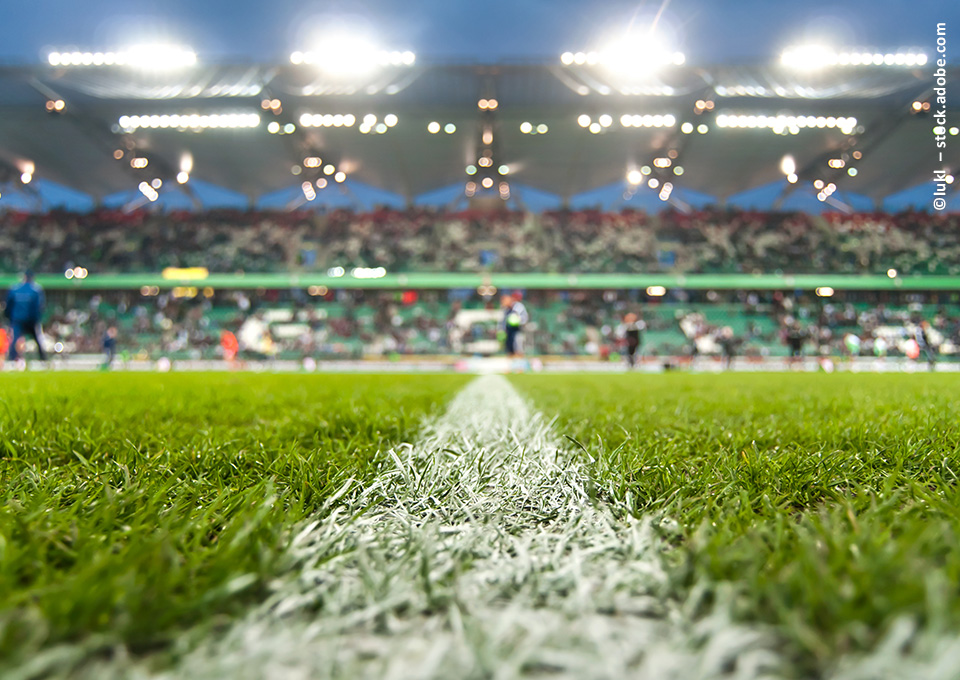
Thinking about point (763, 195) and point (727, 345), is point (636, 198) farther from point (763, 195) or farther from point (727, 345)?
point (727, 345)

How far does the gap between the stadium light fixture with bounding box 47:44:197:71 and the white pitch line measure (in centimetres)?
2410

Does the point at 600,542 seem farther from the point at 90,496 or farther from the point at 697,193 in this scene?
the point at 697,193

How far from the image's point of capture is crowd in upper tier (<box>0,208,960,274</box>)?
22.7 meters

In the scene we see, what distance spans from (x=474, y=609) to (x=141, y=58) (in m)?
25.3

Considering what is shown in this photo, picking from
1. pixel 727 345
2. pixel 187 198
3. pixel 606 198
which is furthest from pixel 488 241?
pixel 187 198

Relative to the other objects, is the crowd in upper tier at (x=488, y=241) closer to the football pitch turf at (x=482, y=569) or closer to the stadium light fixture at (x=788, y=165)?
the stadium light fixture at (x=788, y=165)

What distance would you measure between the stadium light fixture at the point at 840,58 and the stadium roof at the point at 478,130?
307 millimetres

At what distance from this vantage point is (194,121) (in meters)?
21.5

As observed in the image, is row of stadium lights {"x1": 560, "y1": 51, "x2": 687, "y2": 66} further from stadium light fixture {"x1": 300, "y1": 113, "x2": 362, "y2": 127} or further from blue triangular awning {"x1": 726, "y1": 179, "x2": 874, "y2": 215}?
blue triangular awning {"x1": 726, "y1": 179, "x2": 874, "y2": 215}

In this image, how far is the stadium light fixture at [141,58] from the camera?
1909 centimetres

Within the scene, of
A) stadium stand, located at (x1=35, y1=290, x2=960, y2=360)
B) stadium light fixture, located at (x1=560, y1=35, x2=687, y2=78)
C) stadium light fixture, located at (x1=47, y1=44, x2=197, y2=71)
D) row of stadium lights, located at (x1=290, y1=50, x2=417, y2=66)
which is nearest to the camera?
stadium light fixture, located at (x1=47, y1=44, x2=197, y2=71)

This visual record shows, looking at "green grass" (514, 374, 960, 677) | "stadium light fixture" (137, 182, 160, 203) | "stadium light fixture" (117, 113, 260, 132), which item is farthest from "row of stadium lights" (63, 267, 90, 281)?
"green grass" (514, 374, 960, 677)

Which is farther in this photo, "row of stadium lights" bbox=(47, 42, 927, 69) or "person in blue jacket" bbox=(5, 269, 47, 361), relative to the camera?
"row of stadium lights" bbox=(47, 42, 927, 69)

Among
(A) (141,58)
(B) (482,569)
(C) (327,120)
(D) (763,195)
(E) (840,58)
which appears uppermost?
(A) (141,58)
